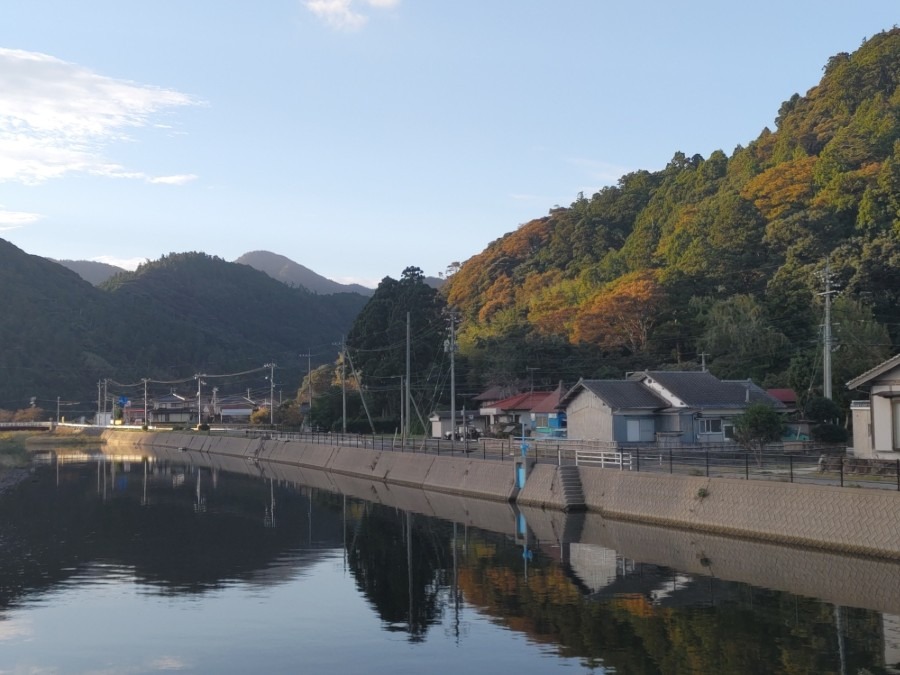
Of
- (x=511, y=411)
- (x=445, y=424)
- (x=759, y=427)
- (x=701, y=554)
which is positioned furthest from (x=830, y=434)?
(x=445, y=424)

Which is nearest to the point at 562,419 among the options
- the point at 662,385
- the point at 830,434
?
the point at 662,385

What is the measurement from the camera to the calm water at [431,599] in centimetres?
1964

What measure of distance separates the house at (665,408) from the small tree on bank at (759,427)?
7680 millimetres

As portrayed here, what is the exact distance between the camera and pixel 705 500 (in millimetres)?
33719

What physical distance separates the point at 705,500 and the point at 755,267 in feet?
191

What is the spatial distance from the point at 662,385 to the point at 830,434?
891cm

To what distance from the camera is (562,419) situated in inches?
2822

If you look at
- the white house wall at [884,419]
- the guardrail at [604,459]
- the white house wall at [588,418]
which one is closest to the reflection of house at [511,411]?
the white house wall at [588,418]

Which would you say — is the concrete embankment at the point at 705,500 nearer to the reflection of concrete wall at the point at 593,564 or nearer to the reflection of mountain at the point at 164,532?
the reflection of concrete wall at the point at 593,564

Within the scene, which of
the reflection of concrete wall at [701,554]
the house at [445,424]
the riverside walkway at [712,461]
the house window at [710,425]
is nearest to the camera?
the reflection of concrete wall at [701,554]

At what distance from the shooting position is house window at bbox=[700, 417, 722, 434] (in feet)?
175

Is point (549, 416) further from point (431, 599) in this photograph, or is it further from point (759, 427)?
point (431, 599)

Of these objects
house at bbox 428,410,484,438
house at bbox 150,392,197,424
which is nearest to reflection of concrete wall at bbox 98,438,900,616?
house at bbox 428,410,484,438

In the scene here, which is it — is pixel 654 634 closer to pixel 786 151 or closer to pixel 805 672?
pixel 805 672
